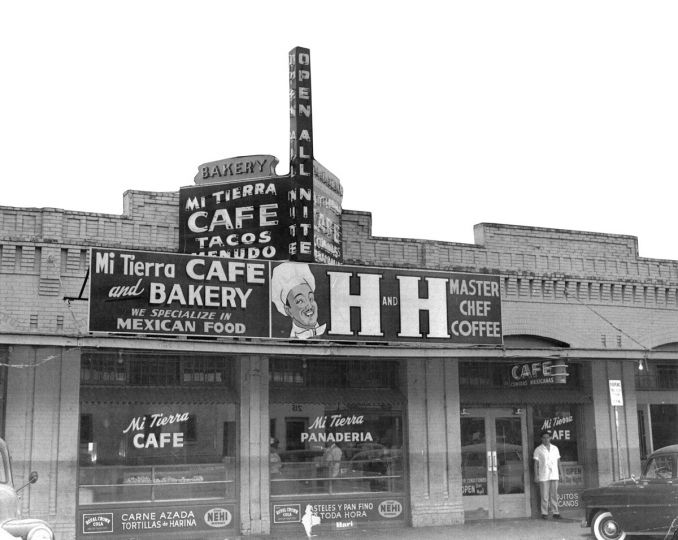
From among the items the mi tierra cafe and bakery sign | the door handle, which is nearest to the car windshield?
the mi tierra cafe and bakery sign

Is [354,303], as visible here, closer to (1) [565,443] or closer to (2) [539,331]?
(2) [539,331]

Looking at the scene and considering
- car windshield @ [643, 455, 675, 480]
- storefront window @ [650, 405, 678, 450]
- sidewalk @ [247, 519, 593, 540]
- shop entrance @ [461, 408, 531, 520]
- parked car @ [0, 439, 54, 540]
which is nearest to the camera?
parked car @ [0, 439, 54, 540]

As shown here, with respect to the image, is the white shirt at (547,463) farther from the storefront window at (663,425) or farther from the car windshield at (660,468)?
the car windshield at (660,468)

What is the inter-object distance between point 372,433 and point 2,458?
826 cm

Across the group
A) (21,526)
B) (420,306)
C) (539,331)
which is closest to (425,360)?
(420,306)

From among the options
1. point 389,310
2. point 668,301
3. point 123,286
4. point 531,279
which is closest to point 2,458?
point 123,286

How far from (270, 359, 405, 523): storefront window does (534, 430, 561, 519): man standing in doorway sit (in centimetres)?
298

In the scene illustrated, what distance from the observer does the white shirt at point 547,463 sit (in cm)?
1820

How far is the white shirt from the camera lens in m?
18.2

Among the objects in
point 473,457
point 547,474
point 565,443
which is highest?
point 565,443

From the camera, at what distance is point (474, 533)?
16391 millimetres

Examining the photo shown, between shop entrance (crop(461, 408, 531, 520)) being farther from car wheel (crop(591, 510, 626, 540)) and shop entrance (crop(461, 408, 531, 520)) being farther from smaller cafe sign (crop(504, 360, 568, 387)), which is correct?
car wheel (crop(591, 510, 626, 540))

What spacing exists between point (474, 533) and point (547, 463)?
106 inches

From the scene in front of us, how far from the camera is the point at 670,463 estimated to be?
14.2 m
